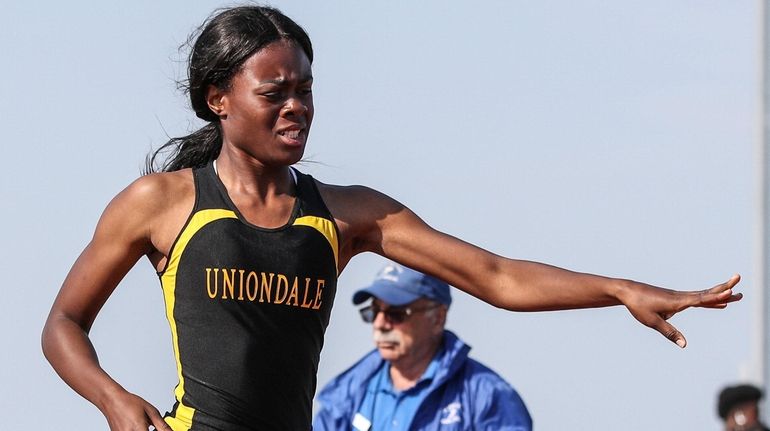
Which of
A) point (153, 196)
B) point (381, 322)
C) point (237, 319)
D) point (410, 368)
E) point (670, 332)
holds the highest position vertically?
point (381, 322)

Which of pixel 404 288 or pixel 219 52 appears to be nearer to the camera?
pixel 219 52

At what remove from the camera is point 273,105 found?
5.48 metres

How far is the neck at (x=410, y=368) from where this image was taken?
852 cm

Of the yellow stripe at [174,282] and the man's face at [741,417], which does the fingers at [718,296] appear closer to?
the yellow stripe at [174,282]

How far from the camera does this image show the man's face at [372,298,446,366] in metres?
8.60

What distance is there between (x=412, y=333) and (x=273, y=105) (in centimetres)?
335

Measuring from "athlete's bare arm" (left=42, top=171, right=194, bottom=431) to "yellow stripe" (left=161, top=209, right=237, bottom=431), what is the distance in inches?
1.7

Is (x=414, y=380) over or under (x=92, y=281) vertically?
over

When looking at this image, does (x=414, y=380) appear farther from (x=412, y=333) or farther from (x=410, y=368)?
(x=412, y=333)

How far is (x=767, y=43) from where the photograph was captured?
33.6 feet

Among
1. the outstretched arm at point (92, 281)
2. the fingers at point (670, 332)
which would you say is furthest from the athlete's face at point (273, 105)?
the fingers at point (670, 332)

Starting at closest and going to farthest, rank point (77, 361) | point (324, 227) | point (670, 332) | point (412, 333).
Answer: point (77, 361) < point (670, 332) < point (324, 227) < point (412, 333)

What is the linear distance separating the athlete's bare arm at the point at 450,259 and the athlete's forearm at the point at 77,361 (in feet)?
3.06

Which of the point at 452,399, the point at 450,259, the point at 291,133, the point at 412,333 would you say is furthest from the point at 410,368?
the point at 291,133
